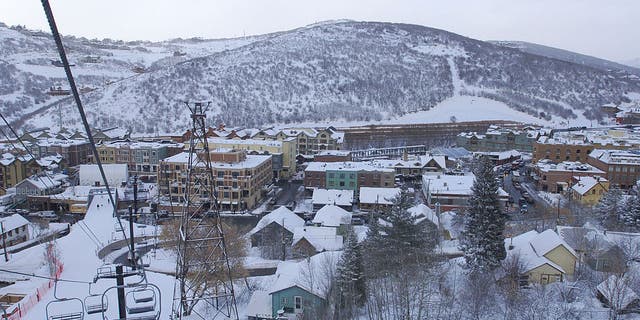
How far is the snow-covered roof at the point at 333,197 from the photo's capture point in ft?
51.5

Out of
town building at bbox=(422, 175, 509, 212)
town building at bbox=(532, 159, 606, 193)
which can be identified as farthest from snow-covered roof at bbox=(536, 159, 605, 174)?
town building at bbox=(422, 175, 509, 212)

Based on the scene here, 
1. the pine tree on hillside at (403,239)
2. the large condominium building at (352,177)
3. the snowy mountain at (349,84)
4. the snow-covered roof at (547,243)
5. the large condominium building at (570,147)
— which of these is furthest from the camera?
the snowy mountain at (349,84)

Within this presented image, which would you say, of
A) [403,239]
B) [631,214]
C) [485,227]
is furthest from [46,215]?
[631,214]

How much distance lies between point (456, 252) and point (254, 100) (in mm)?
31263

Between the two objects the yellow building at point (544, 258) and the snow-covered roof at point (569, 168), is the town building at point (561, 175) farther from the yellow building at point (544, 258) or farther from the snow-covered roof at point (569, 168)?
the yellow building at point (544, 258)

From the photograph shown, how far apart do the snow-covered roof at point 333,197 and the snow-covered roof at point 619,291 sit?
8.68 m

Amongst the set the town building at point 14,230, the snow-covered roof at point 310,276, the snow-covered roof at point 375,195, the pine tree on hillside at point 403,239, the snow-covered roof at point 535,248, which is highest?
the pine tree on hillside at point 403,239

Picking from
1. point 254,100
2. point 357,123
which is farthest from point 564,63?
point 254,100

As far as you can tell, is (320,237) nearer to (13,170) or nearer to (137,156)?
(137,156)

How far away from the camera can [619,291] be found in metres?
7.00

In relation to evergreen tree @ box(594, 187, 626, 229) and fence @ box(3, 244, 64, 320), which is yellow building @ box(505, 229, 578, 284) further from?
fence @ box(3, 244, 64, 320)

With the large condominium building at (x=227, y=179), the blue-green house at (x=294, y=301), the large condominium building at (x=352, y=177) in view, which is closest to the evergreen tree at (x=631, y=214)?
the large condominium building at (x=352, y=177)

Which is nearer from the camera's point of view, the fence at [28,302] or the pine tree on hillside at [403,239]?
the fence at [28,302]

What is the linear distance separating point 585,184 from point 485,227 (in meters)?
9.34
